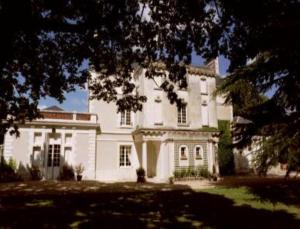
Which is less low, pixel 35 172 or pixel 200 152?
pixel 200 152

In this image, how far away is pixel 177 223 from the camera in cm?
773

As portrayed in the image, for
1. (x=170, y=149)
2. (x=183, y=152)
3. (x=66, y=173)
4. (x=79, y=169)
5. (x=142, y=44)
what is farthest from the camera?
(x=183, y=152)

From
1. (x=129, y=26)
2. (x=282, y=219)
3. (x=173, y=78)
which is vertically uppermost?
(x=129, y=26)

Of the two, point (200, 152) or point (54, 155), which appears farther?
point (200, 152)

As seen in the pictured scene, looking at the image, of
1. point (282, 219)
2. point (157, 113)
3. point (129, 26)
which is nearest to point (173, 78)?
point (129, 26)

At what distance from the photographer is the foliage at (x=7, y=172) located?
19013 millimetres

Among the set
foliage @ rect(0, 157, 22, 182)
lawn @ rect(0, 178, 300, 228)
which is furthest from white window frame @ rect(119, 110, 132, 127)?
lawn @ rect(0, 178, 300, 228)

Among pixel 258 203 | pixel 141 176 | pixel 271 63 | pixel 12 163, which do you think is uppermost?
pixel 271 63

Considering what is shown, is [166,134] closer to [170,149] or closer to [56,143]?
[170,149]

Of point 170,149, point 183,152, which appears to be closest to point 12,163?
point 170,149

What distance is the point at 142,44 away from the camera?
29.6 ft

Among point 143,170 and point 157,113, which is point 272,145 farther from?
point 157,113

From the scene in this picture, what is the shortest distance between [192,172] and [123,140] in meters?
6.24

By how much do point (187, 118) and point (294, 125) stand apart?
17.9 m
